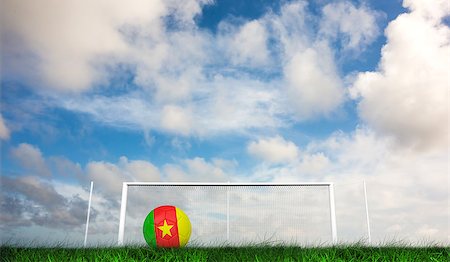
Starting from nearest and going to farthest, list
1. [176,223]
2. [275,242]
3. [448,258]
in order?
[448,258] < [275,242] < [176,223]

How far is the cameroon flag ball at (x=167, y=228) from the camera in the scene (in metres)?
7.40

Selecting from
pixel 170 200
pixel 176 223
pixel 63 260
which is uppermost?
pixel 170 200

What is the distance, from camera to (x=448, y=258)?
187 inches

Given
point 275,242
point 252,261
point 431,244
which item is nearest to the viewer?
point 252,261

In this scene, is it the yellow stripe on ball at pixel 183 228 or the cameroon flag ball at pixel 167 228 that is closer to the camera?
the cameroon flag ball at pixel 167 228

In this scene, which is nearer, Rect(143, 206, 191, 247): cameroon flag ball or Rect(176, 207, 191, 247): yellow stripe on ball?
Rect(143, 206, 191, 247): cameroon flag ball

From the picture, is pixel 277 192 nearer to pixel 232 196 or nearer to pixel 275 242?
pixel 232 196

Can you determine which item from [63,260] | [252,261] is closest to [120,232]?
[63,260]

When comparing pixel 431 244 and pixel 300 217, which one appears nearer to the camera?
pixel 431 244

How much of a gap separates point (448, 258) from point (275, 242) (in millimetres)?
2630

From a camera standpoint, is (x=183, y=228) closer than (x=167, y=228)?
No

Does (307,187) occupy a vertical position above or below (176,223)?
above

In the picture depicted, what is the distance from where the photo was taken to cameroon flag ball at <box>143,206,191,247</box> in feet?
24.3

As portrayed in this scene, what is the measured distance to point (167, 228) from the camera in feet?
24.5
